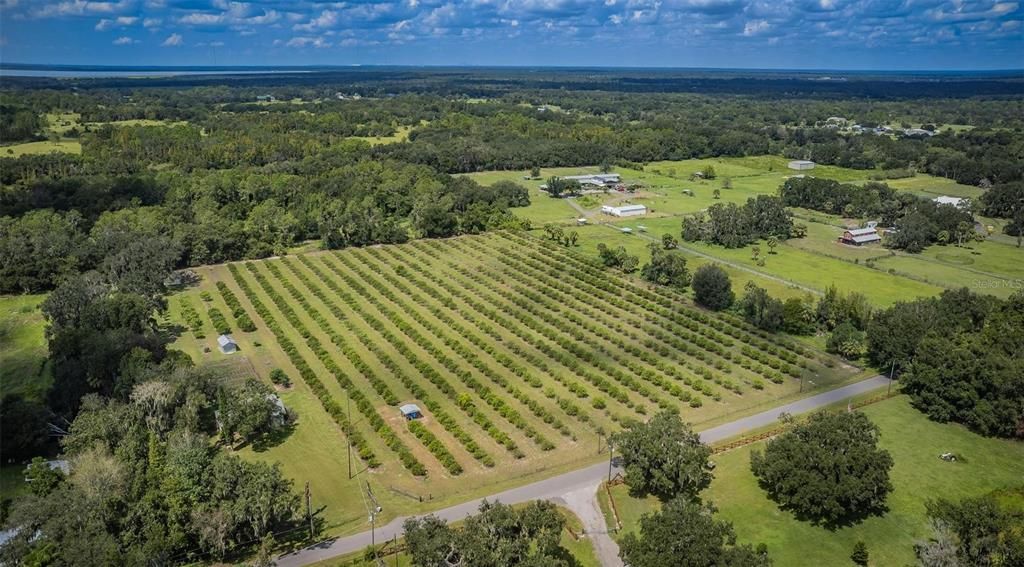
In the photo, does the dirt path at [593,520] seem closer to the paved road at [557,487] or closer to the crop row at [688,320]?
the paved road at [557,487]

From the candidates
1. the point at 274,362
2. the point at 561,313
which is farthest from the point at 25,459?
the point at 561,313

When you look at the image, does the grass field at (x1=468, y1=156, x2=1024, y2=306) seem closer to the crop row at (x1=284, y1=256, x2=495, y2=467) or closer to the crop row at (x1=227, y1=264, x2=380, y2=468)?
the crop row at (x1=284, y1=256, x2=495, y2=467)

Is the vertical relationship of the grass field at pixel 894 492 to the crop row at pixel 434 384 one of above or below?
below

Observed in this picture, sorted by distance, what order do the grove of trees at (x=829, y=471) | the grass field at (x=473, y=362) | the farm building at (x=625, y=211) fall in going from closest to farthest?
the grove of trees at (x=829, y=471) < the grass field at (x=473, y=362) < the farm building at (x=625, y=211)

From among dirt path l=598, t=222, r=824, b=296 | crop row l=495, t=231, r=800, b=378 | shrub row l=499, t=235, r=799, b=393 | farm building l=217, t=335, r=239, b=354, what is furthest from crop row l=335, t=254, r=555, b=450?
dirt path l=598, t=222, r=824, b=296

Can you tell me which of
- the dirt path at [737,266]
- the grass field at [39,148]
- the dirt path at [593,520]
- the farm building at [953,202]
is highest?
the grass field at [39,148]

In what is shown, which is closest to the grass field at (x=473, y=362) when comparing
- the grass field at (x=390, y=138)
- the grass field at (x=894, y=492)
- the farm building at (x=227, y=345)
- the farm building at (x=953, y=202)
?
the farm building at (x=227, y=345)

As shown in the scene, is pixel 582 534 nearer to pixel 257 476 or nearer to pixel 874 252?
pixel 257 476
